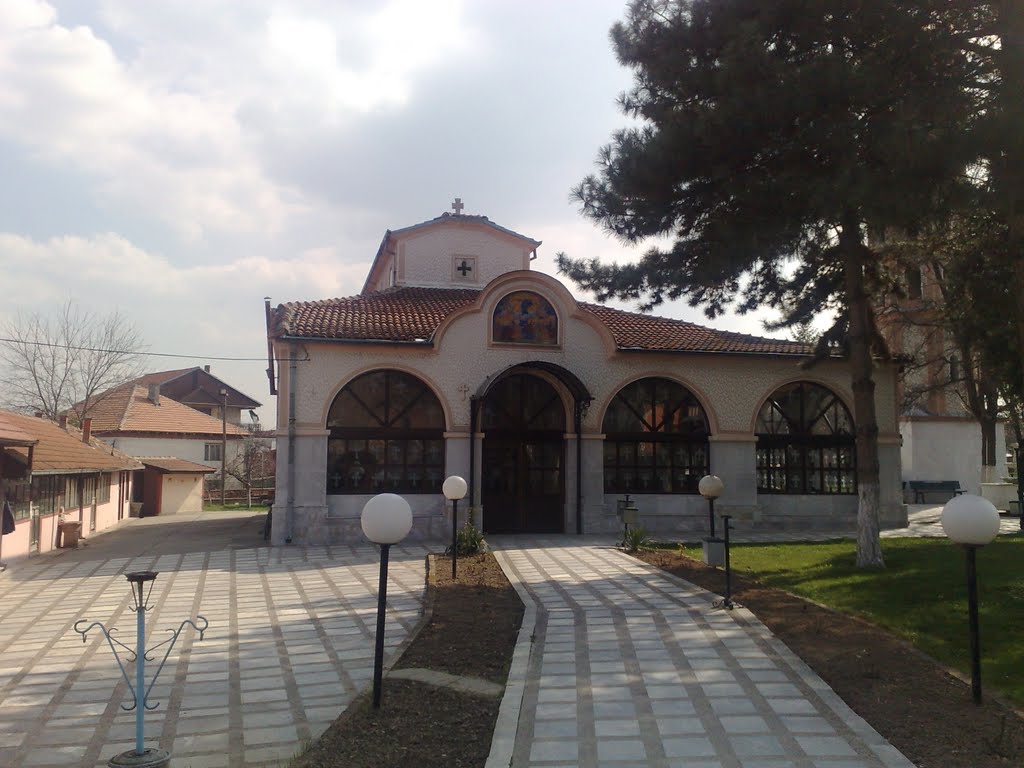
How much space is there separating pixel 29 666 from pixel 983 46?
13246 millimetres

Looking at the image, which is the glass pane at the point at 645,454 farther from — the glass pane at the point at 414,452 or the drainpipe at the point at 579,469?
the glass pane at the point at 414,452

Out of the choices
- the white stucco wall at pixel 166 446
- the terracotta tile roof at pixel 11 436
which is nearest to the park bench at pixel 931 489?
the terracotta tile roof at pixel 11 436

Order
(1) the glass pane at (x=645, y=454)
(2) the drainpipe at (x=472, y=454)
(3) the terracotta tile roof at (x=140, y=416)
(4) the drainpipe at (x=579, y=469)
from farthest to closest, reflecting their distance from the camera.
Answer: (3) the terracotta tile roof at (x=140, y=416) < (1) the glass pane at (x=645, y=454) < (4) the drainpipe at (x=579, y=469) < (2) the drainpipe at (x=472, y=454)

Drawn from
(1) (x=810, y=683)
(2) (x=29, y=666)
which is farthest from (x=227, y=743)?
(1) (x=810, y=683)

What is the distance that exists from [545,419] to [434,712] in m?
13.7

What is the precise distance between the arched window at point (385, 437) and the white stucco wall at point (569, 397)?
0.88 feet

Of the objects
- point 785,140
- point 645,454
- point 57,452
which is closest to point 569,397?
point 645,454

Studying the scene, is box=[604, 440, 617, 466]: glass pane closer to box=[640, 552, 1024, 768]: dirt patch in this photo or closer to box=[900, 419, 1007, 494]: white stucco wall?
box=[640, 552, 1024, 768]: dirt patch

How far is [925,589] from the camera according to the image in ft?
36.3

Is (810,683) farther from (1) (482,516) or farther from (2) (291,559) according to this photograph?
(1) (482,516)

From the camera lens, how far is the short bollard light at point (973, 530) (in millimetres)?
6137

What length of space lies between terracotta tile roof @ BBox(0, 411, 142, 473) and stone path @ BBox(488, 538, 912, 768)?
12.4m

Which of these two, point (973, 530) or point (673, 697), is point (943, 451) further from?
point (673, 697)

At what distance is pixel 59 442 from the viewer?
821 inches
